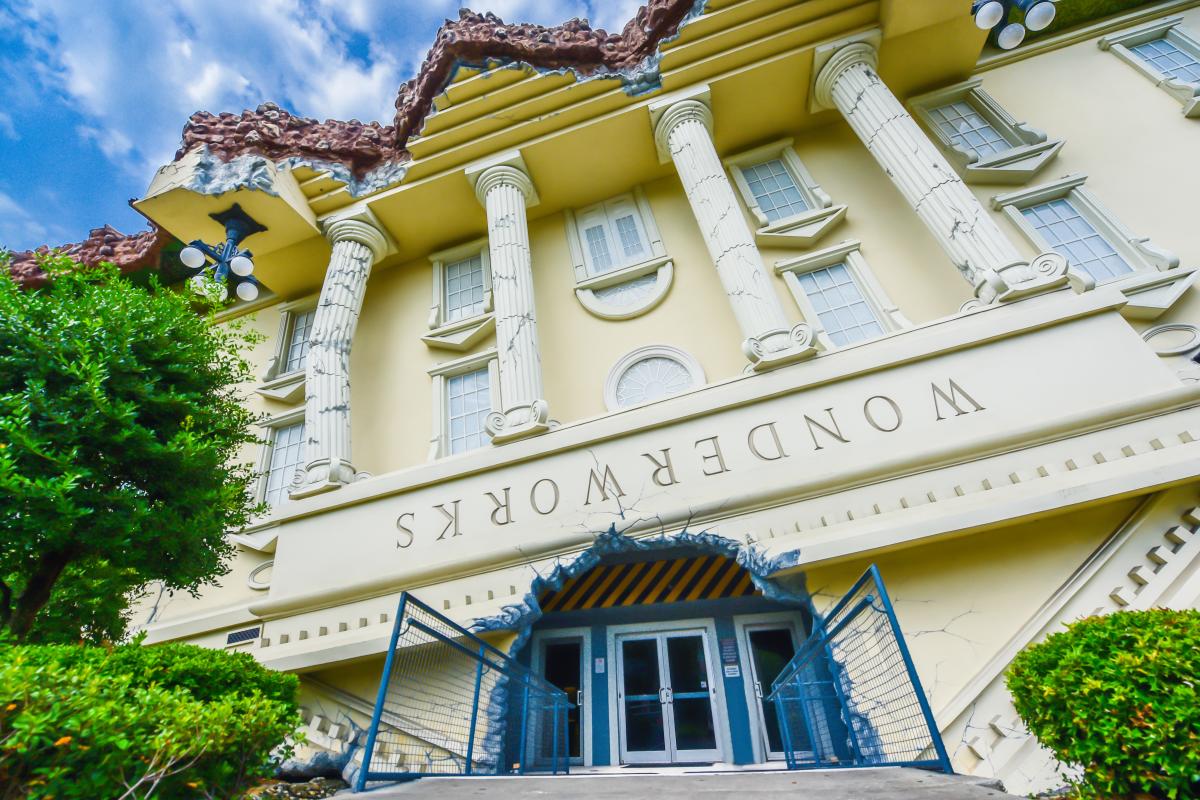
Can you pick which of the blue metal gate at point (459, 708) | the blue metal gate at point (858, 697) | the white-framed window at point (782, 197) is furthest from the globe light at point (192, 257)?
the blue metal gate at point (858, 697)

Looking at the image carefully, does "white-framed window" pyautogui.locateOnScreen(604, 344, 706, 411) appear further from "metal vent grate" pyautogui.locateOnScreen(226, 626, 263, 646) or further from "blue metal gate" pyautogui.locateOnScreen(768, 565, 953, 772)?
"metal vent grate" pyautogui.locateOnScreen(226, 626, 263, 646)

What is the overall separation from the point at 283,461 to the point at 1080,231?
47.7ft

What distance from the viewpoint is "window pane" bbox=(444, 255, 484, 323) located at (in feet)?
37.4

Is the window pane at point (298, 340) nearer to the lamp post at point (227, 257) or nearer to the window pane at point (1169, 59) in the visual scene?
the lamp post at point (227, 257)

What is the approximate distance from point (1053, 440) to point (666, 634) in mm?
5518

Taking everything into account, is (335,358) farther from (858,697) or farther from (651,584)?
(858,697)

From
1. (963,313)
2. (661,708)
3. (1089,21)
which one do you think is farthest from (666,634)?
(1089,21)

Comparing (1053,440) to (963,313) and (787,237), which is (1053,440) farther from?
(787,237)

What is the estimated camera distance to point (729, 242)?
27.3 ft

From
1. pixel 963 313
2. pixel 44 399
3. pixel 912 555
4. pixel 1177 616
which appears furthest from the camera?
pixel 963 313

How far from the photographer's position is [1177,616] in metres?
3.07

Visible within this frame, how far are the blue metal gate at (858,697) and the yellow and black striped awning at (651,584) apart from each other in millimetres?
2070

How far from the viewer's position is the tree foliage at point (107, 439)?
529 cm

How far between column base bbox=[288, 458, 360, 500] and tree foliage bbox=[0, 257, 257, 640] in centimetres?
120
